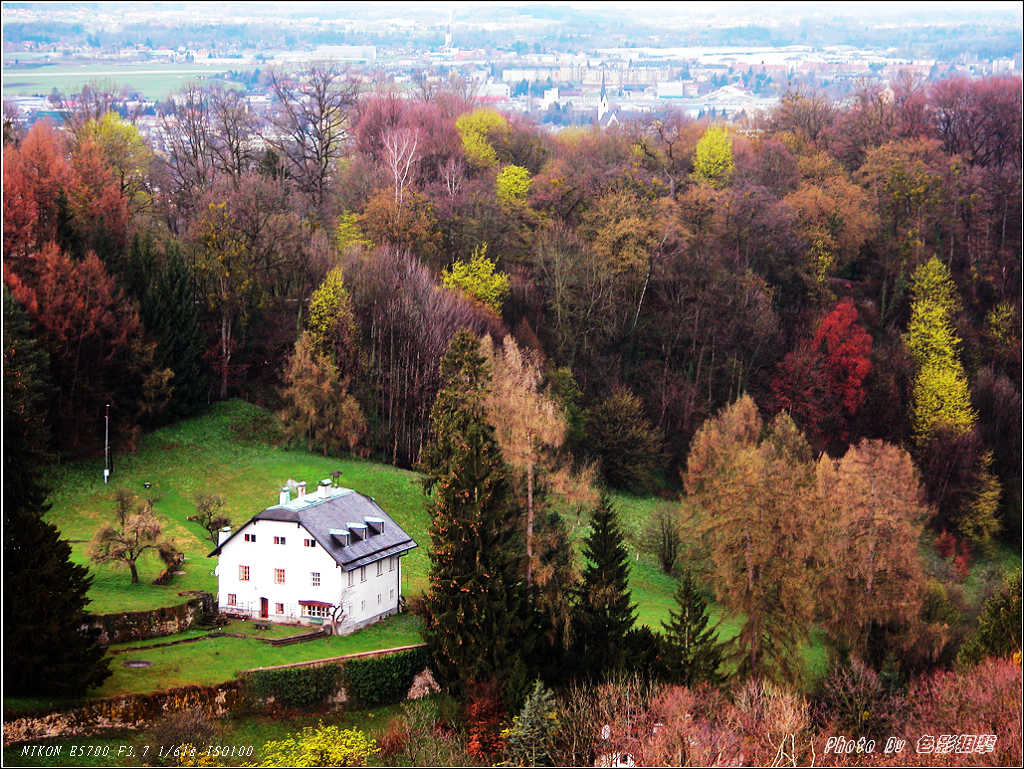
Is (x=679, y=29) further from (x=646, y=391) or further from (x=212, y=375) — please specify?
(x=212, y=375)

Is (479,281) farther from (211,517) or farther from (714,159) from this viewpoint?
(714,159)

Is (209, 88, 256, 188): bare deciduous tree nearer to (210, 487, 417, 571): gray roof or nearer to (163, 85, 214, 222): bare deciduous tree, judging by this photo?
(163, 85, 214, 222): bare deciduous tree

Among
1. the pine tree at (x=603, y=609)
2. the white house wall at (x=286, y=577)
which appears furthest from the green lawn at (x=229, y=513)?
the pine tree at (x=603, y=609)

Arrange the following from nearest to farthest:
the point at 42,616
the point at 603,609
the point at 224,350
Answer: the point at 42,616
the point at 603,609
the point at 224,350

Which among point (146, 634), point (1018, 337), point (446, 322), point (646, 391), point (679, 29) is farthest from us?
point (679, 29)

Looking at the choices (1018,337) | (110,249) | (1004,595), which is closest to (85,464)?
(110,249)

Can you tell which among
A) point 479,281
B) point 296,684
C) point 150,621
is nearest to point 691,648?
point 296,684
